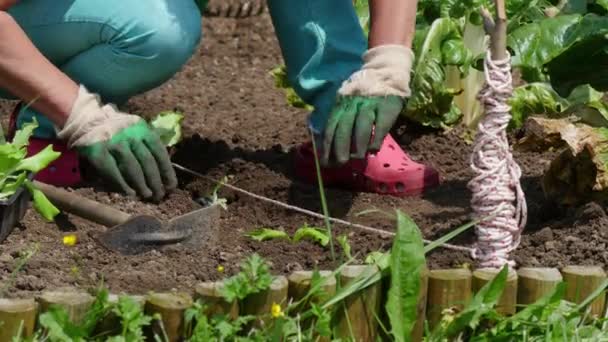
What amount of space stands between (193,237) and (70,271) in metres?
0.33

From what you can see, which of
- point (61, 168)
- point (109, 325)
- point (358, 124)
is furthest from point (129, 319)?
point (61, 168)

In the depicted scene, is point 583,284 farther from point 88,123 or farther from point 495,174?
point 88,123

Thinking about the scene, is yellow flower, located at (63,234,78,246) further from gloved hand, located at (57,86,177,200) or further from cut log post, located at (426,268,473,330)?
cut log post, located at (426,268,473,330)

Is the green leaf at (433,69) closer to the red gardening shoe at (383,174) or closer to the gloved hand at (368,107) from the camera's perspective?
the red gardening shoe at (383,174)

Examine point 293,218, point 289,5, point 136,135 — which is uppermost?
point 289,5

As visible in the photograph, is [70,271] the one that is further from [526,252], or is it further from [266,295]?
[526,252]

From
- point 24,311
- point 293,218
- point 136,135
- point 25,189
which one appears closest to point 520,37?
point 293,218

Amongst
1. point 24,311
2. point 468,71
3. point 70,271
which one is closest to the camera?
point 24,311

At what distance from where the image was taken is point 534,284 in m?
2.53

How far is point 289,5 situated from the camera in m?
3.71

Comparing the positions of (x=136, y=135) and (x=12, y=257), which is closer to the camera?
(x=12, y=257)

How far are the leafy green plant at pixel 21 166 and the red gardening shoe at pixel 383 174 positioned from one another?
0.93 m

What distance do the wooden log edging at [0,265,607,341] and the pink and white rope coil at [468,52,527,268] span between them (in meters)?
0.18

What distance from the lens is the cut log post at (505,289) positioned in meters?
2.52
